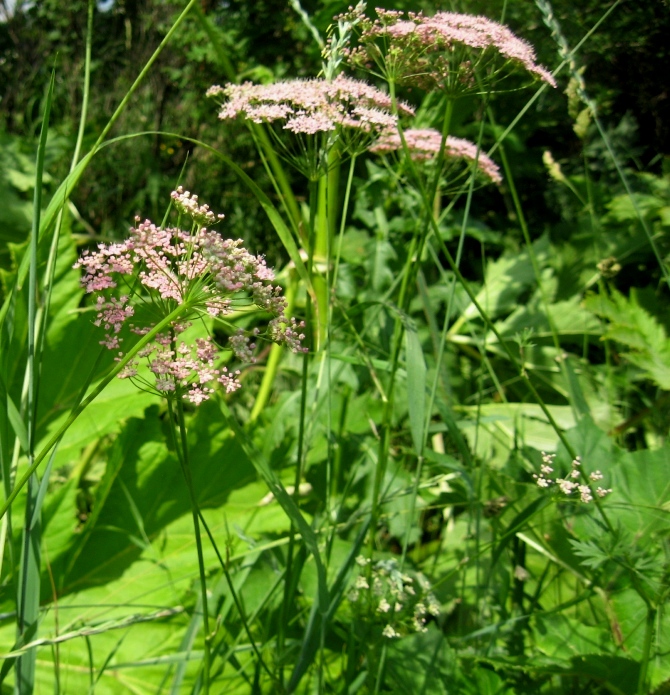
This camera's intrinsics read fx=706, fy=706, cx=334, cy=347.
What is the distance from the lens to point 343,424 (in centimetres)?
152

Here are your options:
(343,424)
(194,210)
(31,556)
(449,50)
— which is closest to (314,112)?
(449,50)

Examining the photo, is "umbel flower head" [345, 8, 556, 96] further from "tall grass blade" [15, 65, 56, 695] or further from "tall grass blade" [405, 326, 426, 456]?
"tall grass blade" [15, 65, 56, 695]

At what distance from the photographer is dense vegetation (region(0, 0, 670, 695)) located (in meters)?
0.74

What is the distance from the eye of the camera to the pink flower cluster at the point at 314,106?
88 centimetres

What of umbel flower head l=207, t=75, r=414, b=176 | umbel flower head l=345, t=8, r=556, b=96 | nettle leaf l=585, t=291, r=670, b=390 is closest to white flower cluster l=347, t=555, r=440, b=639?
umbel flower head l=207, t=75, r=414, b=176

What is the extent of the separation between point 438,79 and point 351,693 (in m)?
0.83

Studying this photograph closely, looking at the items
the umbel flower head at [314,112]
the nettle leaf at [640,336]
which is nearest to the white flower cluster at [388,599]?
the umbel flower head at [314,112]

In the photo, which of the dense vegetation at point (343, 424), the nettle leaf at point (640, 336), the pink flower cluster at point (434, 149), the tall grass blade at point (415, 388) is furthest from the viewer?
the nettle leaf at point (640, 336)

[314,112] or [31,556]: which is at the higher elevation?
[314,112]

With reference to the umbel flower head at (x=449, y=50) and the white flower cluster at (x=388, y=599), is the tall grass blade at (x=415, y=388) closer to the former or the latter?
the white flower cluster at (x=388, y=599)

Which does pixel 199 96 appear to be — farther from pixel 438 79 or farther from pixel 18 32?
pixel 438 79

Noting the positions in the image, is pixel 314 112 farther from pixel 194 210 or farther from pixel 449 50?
Answer: pixel 194 210

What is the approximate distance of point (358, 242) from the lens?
2.15m

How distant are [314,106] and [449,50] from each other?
21 cm
